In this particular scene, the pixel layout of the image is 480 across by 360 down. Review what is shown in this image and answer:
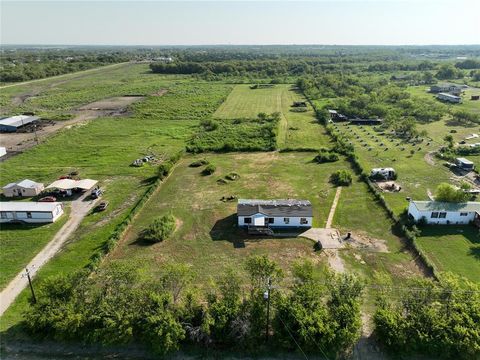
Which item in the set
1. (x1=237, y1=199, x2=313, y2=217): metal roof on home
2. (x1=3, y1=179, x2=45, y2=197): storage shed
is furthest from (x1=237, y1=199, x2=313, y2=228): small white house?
(x1=3, y1=179, x2=45, y2=197): storage shed

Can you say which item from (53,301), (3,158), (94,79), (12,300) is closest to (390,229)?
(53,301)

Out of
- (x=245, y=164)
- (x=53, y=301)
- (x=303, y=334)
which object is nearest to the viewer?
(x=303, y=334)

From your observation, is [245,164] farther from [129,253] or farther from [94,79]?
[94,79]

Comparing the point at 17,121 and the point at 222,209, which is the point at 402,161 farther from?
the point at 17,121

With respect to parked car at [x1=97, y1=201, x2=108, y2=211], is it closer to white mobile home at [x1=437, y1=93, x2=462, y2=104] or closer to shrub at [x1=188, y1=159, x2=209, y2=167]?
shrub at [x1=188, y1=159, x2=209, y2=167]

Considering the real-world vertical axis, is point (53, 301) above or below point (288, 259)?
above

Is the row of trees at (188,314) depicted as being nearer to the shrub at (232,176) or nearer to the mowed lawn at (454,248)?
the mowed lawn at (454,248)
